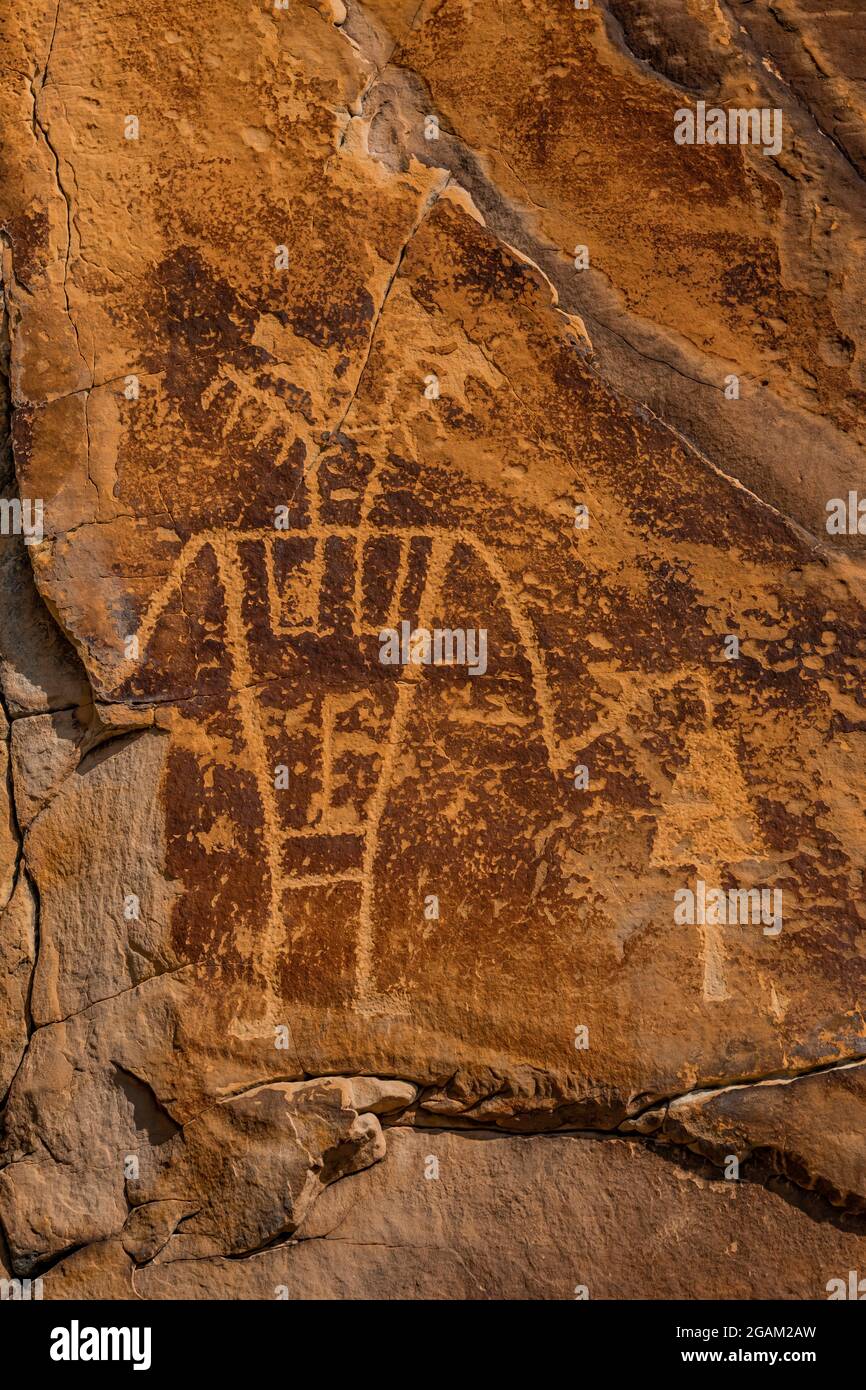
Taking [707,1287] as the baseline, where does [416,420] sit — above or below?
above

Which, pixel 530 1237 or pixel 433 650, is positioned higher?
pixel 433 650

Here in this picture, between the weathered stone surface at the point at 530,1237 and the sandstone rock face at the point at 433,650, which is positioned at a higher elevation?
the sandstone rock face at the point at 433,650

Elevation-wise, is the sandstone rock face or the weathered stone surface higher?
the sandstone rock face

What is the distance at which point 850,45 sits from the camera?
107 inches

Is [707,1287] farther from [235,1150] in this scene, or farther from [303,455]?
[303,455]

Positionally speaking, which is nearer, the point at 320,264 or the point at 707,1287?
the point at 707,1287

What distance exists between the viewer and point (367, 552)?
2555 millimetres

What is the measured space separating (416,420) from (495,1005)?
1119mm

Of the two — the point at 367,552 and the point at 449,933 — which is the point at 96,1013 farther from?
the point at 367,552

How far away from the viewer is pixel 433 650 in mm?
2525

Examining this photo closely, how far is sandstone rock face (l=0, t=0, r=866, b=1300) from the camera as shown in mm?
2453

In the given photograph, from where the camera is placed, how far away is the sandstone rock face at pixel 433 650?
245 cm


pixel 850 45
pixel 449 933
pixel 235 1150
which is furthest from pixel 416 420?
pixel 235 1150

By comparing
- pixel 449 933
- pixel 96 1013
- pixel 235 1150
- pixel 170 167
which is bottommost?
pixel 235 1150
